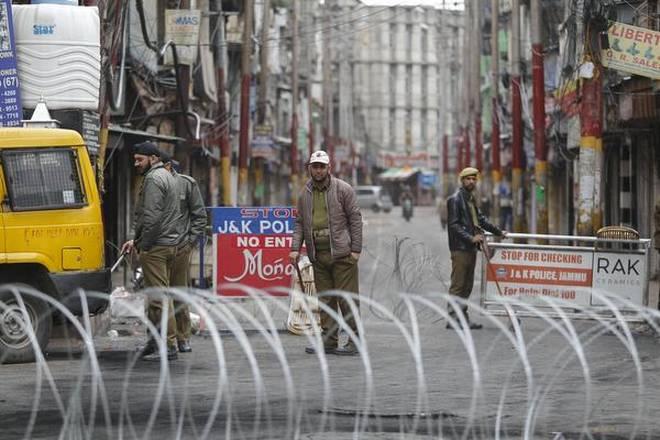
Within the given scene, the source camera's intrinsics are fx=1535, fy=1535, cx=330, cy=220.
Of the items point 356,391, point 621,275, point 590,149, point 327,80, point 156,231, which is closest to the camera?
point 356,391

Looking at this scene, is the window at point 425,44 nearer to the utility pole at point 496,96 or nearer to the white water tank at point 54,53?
the utility pole at point 496,96

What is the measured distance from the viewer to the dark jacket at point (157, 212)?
531 inches

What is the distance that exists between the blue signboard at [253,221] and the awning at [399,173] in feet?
394

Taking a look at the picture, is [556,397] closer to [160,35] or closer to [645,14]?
[645,14]

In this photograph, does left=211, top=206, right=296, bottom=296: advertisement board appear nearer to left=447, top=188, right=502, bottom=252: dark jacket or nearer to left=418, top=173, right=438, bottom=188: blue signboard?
left=447, top=188, right=502, bottom=252: dark jacket

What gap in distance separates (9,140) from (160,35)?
71.0 ft

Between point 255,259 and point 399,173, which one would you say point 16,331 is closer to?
point 255,259

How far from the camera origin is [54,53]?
17094 millimetres

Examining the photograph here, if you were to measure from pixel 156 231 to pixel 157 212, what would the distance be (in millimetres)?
176

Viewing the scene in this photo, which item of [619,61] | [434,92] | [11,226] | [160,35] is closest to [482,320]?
[619,61]

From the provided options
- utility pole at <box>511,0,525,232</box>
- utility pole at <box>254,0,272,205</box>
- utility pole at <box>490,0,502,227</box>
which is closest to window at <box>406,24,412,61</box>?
utility pole at <box>254,0,272,205</box>

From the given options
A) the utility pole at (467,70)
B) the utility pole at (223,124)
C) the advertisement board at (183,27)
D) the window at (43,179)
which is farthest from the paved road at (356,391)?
the utility pole at (467,70)

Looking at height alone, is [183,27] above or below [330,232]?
above

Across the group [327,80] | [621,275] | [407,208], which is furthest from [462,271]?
[327,80]
